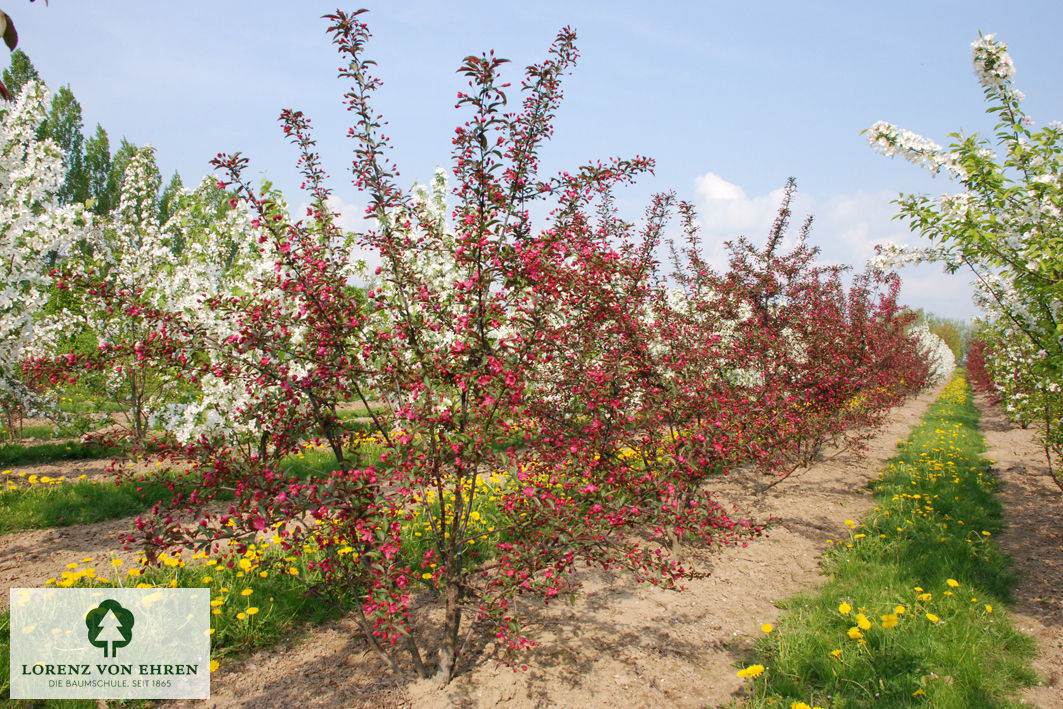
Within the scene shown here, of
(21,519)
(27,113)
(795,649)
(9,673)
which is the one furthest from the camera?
(27,113)

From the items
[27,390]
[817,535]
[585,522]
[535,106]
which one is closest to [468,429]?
[585,522]

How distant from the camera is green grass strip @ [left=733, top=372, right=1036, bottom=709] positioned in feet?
10.6

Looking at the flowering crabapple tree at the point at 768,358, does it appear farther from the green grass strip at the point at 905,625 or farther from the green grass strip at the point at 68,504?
the green grass strip at the point at 68,504

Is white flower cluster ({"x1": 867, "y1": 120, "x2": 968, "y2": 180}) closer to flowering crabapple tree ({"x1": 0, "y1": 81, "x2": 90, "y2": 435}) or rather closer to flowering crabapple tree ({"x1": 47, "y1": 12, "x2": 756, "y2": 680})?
flowering crabapple tree ({"x1": 47, "y1": 12, "x2": 756, "y2": 680})

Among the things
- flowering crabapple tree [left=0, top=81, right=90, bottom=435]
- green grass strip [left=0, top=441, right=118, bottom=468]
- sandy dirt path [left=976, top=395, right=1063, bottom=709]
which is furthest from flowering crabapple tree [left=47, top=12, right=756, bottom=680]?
green grass strip [left=0, top=441, right=118, bottom=468]

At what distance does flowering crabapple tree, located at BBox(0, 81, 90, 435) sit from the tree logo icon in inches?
162

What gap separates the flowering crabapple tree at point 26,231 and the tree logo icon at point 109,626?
13.5 feet

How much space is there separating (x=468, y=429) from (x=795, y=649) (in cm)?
264

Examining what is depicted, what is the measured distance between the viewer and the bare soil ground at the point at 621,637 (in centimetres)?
333

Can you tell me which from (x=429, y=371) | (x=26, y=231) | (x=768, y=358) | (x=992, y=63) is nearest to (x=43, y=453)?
(x=26, y=231)

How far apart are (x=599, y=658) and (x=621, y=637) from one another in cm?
34

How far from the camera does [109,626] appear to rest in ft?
11.8

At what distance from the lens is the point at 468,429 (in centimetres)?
313

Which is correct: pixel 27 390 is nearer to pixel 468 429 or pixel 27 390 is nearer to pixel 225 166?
pixel 225 166
